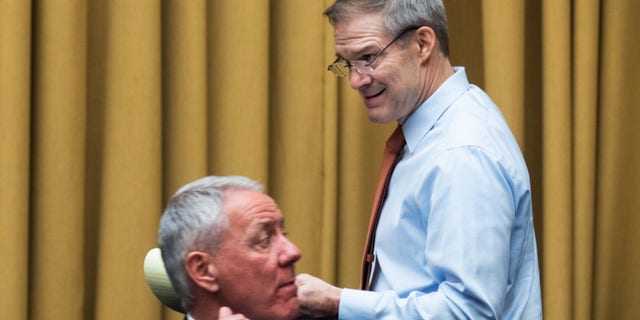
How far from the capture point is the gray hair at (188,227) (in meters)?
1.81

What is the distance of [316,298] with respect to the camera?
78.3 inches

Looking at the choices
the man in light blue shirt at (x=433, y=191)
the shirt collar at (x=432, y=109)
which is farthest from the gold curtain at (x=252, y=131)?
the shirt collar at (x=432, y=109)

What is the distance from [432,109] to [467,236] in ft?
1.10

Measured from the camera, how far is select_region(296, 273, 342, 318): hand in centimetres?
197

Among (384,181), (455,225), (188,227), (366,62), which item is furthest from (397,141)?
(188,227)

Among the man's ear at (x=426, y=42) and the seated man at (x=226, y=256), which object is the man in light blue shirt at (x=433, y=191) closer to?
the man's ear at (x=426, y=42)

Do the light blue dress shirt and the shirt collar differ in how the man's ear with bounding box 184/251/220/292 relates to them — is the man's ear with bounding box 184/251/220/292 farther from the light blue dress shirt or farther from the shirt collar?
the shirt collar

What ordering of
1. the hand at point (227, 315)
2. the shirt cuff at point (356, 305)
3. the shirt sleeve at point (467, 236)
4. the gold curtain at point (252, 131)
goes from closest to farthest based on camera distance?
the hand at point (227, 315) → the shirt sleeve at point (467, 236) → the shirt cuff at point (356, 305) → the gold curtain at point (252, 131)

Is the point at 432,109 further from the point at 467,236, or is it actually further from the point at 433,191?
the point at 467,236

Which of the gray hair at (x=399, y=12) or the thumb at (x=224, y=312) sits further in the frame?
the gray hair at (x=399, y=12)

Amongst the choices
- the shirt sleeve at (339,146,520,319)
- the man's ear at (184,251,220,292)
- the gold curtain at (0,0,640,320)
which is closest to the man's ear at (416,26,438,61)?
the shirt sleeve at (339,146,520,319)

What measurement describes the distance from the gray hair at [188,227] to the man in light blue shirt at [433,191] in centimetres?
24

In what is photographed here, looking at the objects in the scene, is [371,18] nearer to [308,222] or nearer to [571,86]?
[308,222]

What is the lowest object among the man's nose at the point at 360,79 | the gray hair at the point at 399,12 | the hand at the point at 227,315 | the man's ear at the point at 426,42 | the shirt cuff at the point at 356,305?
the shirt cuff at the point at 356,305
